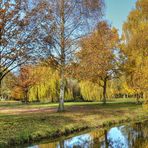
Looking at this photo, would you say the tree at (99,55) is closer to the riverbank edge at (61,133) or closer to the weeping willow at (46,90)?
the riverbank edge at (61,133)

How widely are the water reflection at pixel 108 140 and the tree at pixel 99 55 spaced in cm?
886

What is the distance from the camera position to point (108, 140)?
19984mm

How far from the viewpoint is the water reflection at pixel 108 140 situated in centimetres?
1788

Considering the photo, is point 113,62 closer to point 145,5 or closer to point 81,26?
point 145,5

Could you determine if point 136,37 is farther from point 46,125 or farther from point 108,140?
point 108,140

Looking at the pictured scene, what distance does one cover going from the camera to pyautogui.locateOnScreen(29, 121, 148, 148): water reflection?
58.6ft

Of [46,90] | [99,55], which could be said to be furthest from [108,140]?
[46,90]

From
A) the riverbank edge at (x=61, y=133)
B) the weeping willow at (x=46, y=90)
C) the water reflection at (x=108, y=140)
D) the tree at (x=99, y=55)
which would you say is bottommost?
the water reflection at (x=108, y=140)

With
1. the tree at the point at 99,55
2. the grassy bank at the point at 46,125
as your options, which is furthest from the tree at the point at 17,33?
the tree at the point at 99,55

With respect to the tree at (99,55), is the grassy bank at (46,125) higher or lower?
lower

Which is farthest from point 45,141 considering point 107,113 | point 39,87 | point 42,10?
point 39,87

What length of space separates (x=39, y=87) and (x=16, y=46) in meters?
36.0

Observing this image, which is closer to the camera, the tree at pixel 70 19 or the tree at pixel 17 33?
the tree at pixel 17 33

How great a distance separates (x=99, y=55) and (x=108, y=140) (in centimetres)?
1915
